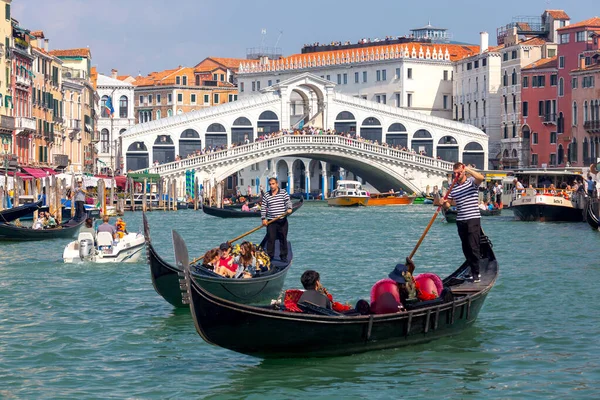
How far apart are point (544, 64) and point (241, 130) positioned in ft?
34.9

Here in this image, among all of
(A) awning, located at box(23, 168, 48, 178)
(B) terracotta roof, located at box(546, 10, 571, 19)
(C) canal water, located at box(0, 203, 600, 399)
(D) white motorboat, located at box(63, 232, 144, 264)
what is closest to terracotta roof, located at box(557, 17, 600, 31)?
(B) terracotta roof, located at box(546, 10, 571, 19)

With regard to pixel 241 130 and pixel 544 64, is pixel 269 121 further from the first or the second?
pixel 544 64

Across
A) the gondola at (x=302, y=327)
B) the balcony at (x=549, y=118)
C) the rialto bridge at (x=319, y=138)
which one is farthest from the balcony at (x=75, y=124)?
the gondola at (x=302, y=327)

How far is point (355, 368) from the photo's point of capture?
28.6ft

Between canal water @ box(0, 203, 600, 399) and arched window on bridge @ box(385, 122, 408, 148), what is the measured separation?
3098 cm

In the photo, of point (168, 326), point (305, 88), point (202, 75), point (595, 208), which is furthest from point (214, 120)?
point (168, 326)

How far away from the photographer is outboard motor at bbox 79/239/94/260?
1559 centimetres

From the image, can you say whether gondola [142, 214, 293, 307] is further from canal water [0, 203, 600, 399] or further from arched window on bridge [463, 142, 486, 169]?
arched window on bridge [463, 142, 486, 169]

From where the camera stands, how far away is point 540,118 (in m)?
46.8

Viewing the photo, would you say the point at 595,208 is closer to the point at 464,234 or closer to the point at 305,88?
the point at 464,234

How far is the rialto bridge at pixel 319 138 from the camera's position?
42781 mm

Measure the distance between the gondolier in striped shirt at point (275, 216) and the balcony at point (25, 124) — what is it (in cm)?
2163

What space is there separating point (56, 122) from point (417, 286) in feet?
105

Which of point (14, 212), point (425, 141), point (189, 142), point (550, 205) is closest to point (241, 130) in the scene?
point (189, 142)
